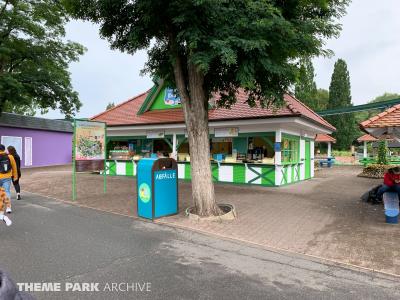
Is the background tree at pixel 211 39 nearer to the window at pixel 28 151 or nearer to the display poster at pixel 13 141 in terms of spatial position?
the display poster at pixel 13 141

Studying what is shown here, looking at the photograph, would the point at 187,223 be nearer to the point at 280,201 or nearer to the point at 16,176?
the point at 280,201

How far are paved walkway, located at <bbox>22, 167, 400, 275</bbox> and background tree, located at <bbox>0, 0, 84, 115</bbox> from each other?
42.3ft

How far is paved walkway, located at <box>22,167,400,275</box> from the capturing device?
5461mm

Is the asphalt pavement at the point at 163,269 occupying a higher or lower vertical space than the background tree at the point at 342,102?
lower

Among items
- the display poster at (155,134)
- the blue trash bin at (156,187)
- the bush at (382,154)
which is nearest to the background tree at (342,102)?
the bush at (382,154)

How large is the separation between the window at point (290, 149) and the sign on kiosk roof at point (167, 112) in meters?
1.36

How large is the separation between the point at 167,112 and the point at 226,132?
14.7 feet

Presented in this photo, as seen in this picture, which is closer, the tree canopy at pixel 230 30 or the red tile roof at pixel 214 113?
the tree canopy at pixel 230 30

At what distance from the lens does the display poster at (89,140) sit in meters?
10.5

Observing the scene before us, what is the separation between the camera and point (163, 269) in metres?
4.54

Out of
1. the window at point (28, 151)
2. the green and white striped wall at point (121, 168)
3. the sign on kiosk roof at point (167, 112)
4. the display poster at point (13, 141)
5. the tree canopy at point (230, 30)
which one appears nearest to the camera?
the tree canopy at point (230, 30)

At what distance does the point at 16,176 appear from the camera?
979 centimetres

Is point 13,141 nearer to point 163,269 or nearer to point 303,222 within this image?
point 303,222

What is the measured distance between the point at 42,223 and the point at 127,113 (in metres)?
12.7
